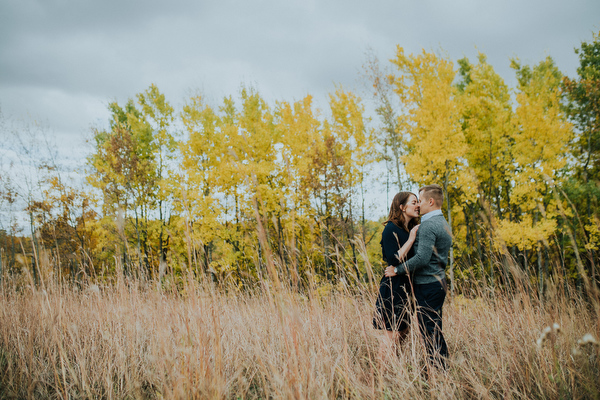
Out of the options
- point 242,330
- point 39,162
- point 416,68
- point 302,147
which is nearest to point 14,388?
point 242,330

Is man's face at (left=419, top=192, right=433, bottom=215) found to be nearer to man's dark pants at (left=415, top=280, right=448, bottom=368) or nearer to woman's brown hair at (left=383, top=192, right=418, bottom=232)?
woman's brown hair at (left=383, top=192, right=418, bottom=232)

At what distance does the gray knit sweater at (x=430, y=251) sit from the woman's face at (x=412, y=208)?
0.74ft

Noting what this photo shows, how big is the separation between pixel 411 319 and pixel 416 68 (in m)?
11.9

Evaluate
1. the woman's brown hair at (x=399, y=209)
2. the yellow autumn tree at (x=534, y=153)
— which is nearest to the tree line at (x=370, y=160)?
the yellow autumn tree at (x=534, y=153)

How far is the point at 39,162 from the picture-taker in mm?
6527

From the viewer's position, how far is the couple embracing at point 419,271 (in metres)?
2.33

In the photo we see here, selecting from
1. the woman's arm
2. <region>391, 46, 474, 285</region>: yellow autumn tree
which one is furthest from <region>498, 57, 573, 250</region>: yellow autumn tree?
the woman's arm

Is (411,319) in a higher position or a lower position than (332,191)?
lower

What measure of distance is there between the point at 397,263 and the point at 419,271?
0.21 m

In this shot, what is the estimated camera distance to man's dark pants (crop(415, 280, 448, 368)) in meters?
A: 2.34

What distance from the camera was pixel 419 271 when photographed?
8.18ft

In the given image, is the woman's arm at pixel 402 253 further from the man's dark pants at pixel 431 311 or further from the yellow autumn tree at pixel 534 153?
the yellow autumn tree at pixel 534 153

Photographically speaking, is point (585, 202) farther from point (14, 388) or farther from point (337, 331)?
point (14, 388)


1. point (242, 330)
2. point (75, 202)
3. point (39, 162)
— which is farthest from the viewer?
point (75, 202)
